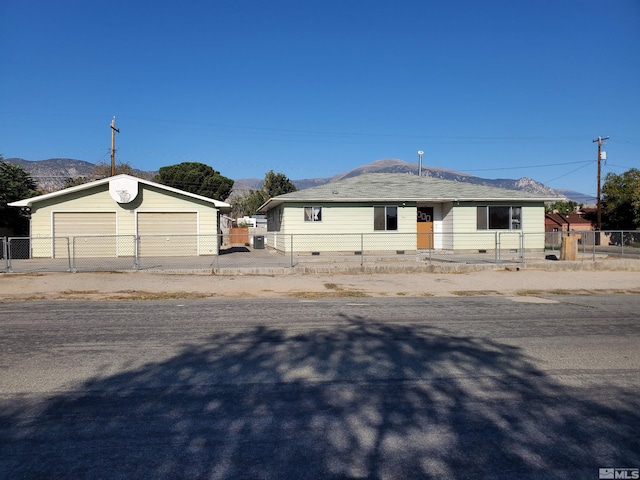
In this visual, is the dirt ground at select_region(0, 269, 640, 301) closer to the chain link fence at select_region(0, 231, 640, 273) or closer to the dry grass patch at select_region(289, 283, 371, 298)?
the dry grass patch at select_region(289, 283, 371, 298)

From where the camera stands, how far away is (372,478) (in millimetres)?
3188

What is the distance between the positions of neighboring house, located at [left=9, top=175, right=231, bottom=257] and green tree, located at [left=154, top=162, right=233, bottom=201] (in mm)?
36549

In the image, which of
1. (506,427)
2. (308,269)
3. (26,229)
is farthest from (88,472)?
(26,229)

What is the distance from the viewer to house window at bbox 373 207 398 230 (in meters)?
24.2

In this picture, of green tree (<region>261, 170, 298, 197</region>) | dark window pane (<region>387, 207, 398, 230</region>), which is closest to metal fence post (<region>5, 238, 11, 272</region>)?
dark window pane (<region>387, 207, 398, 230</region>)

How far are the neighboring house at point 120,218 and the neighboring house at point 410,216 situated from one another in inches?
164

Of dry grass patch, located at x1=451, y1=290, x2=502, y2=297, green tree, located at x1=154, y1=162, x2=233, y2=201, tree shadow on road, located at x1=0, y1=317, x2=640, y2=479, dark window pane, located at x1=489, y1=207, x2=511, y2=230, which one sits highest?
green tree, located at x1=154, y1=162, x2=233, y2=201

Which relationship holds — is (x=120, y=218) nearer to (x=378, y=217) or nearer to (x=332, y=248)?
(x=332, y=248)

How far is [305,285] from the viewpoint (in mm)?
14203

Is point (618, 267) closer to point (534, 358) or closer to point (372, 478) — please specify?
point (534, 358)

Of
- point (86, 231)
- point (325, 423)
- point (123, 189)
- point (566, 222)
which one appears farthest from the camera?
point (566, 222)

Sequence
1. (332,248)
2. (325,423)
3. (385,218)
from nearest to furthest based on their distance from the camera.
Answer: (325,423) → (332,248) → (385,218)

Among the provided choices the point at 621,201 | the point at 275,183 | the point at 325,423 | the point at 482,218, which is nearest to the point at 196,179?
the point at 275,183

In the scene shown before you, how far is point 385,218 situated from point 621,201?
92.2 feet
